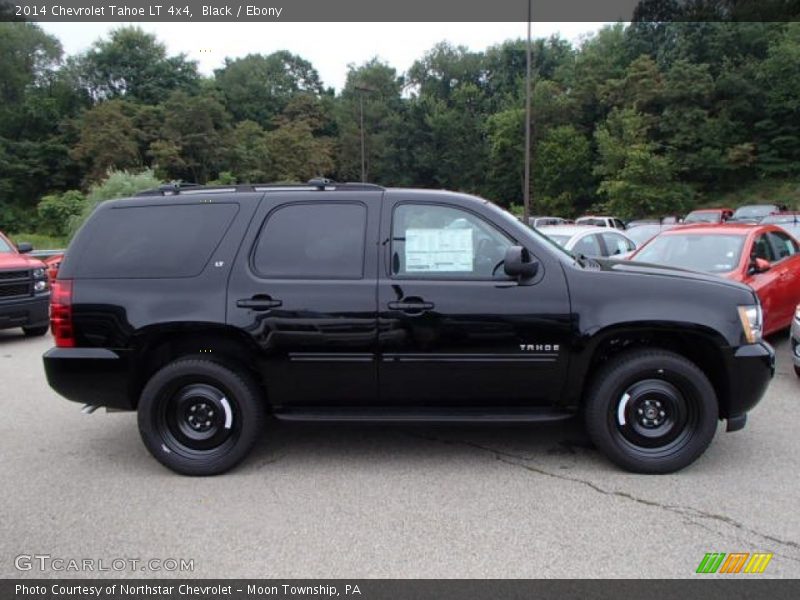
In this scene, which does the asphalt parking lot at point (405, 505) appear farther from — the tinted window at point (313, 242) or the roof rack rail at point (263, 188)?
the roof rack rail at point (263, 188)

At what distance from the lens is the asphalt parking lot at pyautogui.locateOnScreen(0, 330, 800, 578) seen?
3.26 m

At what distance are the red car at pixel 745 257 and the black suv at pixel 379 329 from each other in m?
3.37

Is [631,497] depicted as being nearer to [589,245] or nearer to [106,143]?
[589,245]

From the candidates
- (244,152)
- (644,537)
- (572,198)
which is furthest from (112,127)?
(644,537)

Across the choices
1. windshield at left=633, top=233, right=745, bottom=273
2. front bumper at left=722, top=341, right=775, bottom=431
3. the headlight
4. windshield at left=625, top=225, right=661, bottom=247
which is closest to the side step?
front bumper at left=722, top=341, right=775, bottom=431

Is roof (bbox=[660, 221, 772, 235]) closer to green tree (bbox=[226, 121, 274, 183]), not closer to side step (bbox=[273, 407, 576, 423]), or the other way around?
side step (bbox=[273, 407, 576, 423])

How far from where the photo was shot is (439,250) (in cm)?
436

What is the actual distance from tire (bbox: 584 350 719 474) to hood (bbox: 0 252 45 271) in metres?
8.85

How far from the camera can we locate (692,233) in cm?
816

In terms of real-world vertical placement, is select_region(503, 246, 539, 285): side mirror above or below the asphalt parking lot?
above

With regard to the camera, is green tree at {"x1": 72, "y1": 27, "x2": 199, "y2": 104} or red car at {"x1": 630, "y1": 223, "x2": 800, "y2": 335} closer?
red car at {"x1": 630, "y1": 223, "x2": 800, "y2": 335}

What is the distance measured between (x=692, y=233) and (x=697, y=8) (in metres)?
61.3
